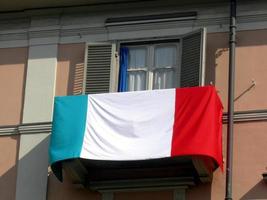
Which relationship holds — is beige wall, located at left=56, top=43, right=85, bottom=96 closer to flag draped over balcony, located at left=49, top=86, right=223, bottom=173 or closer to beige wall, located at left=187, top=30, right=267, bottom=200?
flag draped over balcony, located at left=49, top=86, right=223, bottom=173

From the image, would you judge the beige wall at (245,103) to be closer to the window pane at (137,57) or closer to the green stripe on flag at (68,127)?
the window pane at (137,57)

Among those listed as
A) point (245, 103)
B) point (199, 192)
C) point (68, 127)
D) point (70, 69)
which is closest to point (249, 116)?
point (245, 103)

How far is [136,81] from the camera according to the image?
19234mm

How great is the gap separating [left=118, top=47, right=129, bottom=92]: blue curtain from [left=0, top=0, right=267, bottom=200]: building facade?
0.09 m

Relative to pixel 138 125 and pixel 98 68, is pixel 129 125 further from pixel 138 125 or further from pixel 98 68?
pixel 98 68

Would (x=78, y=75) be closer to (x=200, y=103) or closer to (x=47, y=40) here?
(x=47, y=40)

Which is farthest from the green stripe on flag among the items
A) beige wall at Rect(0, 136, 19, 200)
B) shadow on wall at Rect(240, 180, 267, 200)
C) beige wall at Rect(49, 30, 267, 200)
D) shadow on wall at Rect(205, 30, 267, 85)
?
shadow on wall at Rect(240, 180, 267, 200)

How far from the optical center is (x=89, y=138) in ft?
58.3

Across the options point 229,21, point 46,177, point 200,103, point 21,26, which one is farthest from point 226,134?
point 21,26

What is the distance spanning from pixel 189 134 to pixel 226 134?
3.52ft

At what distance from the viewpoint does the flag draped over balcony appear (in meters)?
17.2

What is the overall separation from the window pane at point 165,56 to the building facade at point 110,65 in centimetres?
2

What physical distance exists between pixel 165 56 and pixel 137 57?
59 cm

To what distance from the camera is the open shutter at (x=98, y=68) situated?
19.0 m
